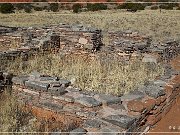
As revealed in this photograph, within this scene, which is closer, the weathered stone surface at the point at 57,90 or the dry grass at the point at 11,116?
the dry grass at the point at 11,116

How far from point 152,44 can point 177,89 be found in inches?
156

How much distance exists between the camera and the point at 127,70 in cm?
925

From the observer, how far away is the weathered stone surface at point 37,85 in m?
6.27

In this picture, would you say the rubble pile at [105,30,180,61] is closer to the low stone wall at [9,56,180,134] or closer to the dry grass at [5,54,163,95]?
the dry grass at [5,54,163,95]

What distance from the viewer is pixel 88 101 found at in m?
5.80

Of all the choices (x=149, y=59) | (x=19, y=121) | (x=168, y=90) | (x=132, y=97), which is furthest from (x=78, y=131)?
(x=149, y=59)

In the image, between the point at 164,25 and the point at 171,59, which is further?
the point at 164,25

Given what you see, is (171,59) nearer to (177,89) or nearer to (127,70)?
(127,70)

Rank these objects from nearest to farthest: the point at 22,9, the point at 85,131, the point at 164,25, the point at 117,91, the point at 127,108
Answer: the point at 85,131
the point at 127,108
the point at 117,91
the point at 164,25
the point at 22,9

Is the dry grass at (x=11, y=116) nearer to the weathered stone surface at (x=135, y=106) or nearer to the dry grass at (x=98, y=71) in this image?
the weathered stone surface at (x=135, y=106)

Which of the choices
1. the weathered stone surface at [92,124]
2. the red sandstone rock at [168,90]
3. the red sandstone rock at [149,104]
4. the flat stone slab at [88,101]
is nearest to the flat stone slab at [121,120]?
the weathered stone surface at [92,124]

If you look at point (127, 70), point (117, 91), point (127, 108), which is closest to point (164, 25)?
point (127, 70)

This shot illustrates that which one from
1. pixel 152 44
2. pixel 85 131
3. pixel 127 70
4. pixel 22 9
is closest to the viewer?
pixel 85 131

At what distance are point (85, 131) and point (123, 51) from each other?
241 inches
